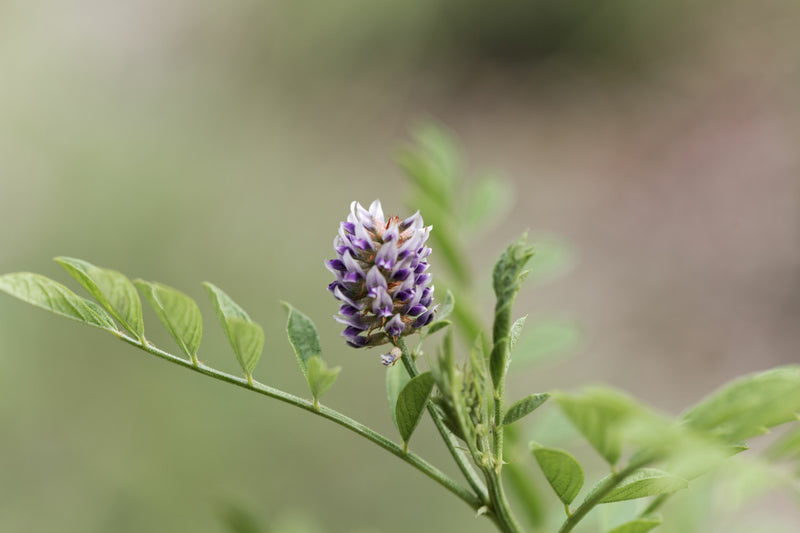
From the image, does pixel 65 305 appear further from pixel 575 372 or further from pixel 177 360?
pixel 575 372

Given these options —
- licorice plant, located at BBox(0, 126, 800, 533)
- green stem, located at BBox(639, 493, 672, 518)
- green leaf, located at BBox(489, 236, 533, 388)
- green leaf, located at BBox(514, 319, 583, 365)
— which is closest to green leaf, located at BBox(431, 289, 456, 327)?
licorice plant, located at BBox(0, 126, 800, 533)

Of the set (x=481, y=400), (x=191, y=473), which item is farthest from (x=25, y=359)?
(x=481, y=400)

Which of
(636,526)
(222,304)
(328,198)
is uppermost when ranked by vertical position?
(328,198)

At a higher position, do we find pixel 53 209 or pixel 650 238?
pixel 650 238

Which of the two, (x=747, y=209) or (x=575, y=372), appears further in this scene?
(x=747, y=209)

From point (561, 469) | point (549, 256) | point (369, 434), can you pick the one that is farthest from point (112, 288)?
point (549, 256)

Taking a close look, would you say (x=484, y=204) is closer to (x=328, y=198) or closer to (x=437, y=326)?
(x=437, y=326)

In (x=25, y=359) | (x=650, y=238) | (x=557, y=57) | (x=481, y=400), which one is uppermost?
(x=557, y=57)

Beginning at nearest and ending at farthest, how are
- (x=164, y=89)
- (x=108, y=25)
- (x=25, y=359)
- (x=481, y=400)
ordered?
(x=481, y=400)
(x=25, y=359)
(x=164, y=89)
(x=108, y=25)

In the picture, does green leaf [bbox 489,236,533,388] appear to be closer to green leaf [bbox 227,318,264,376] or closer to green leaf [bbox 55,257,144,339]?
green leaf [bbox 227,318,264,376]
